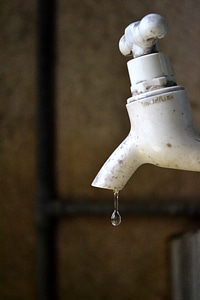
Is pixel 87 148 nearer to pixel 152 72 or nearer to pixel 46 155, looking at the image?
pixel 46 155

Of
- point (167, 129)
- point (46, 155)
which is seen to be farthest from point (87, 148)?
point (167, 129)

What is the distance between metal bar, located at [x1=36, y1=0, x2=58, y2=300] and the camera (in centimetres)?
83

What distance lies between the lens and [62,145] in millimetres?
852

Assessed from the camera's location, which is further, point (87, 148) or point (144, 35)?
point (87, 148)

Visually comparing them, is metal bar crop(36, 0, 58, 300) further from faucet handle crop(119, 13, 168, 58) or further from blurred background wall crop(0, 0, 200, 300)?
faucet handle crop(119, 13, 168, 58)

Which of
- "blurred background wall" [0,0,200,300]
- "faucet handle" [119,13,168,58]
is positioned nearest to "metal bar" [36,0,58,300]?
"blurred background wall" [0,0,200,300]

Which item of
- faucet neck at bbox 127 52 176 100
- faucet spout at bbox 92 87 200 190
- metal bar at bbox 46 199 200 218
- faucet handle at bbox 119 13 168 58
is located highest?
faucet handle at bbox 119 13 168 58

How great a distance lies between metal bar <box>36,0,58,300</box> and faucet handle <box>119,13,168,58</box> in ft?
1.23

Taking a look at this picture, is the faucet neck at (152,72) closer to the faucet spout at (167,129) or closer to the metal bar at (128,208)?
the faucet spout at (167,129)

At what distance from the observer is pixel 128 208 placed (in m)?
0.81

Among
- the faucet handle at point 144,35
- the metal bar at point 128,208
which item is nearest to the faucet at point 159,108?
the faucet handle at point 144,35

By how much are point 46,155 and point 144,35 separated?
445 mm

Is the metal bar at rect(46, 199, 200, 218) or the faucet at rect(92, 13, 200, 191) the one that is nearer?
the faucet at rect(92, 13, 200, 191)

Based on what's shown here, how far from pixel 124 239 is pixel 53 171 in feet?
0.65
